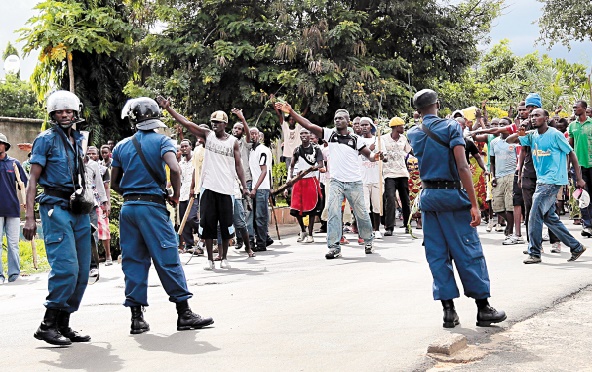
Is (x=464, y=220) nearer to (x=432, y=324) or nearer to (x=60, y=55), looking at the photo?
(x=432, y=324)

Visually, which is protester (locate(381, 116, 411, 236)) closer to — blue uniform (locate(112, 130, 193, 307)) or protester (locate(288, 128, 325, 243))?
protester (locate(288, 128, 325, 243))

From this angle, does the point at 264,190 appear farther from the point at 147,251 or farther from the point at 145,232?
the point at 145,232

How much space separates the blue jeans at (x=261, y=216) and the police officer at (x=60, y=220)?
7.04 m

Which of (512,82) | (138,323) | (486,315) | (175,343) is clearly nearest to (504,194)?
(486,315)

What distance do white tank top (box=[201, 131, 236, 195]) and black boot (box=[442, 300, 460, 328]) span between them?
490 centimetres

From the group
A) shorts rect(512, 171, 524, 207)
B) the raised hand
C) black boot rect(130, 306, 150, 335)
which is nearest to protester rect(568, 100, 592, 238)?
shorts rect(512, 171, 524, 207)

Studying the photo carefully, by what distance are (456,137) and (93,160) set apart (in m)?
7.44

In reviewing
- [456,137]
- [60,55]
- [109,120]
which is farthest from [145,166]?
[109,120]

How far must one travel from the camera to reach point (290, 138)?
55.2 ft

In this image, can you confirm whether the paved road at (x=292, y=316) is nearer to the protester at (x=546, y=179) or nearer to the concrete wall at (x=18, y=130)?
the protester at (x=546, y=179)

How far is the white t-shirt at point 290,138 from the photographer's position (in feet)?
54.6

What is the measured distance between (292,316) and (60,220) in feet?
7.17

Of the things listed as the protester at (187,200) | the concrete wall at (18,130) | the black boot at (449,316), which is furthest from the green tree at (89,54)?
the black boot at (449,316)

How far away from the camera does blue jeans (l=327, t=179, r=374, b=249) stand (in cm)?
1140
